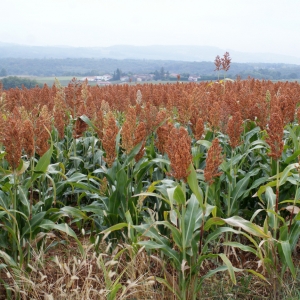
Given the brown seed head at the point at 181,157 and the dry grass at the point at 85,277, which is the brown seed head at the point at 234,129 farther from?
the dry grass at the point at 85,277

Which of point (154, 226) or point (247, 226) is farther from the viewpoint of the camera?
point (154, 226)

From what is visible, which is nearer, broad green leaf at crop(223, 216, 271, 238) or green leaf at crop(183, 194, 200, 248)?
broad green leaf at crop(223, 216, 271, 238)

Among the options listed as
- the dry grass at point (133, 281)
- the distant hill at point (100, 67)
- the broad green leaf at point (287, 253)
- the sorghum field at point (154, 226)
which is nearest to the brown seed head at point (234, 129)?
the sorghum field at point (154, 226)

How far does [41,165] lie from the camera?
133 inches

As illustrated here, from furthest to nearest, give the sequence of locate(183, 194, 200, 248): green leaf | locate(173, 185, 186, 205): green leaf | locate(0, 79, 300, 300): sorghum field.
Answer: locate(183, 194, 200, 248): green leaf < locate(0, 79, 300, 300): sorghum field < locate(173, 185, 186, 205): green leaf

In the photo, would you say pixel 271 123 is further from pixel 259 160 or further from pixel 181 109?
pixel 259 160

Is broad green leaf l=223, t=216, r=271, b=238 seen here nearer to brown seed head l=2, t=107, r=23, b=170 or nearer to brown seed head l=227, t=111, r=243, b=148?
brown seed head l=227, t=111, r=243, b=148

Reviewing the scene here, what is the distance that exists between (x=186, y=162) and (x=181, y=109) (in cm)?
148

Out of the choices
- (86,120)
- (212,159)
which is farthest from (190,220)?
(86,120)

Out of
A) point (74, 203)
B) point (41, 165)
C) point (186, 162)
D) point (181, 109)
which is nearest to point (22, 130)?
point (41, 165)

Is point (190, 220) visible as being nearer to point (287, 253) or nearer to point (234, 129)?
point (287, 253)

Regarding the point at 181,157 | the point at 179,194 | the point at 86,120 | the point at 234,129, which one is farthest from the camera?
the point at 86,120

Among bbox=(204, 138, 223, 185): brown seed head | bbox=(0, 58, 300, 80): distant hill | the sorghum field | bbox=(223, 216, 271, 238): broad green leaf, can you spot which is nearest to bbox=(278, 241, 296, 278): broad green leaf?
the sorghum field

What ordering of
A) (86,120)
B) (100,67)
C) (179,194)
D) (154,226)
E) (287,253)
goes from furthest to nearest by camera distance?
(100,67), (86,120), (154,226), (287,253), (179,194)
